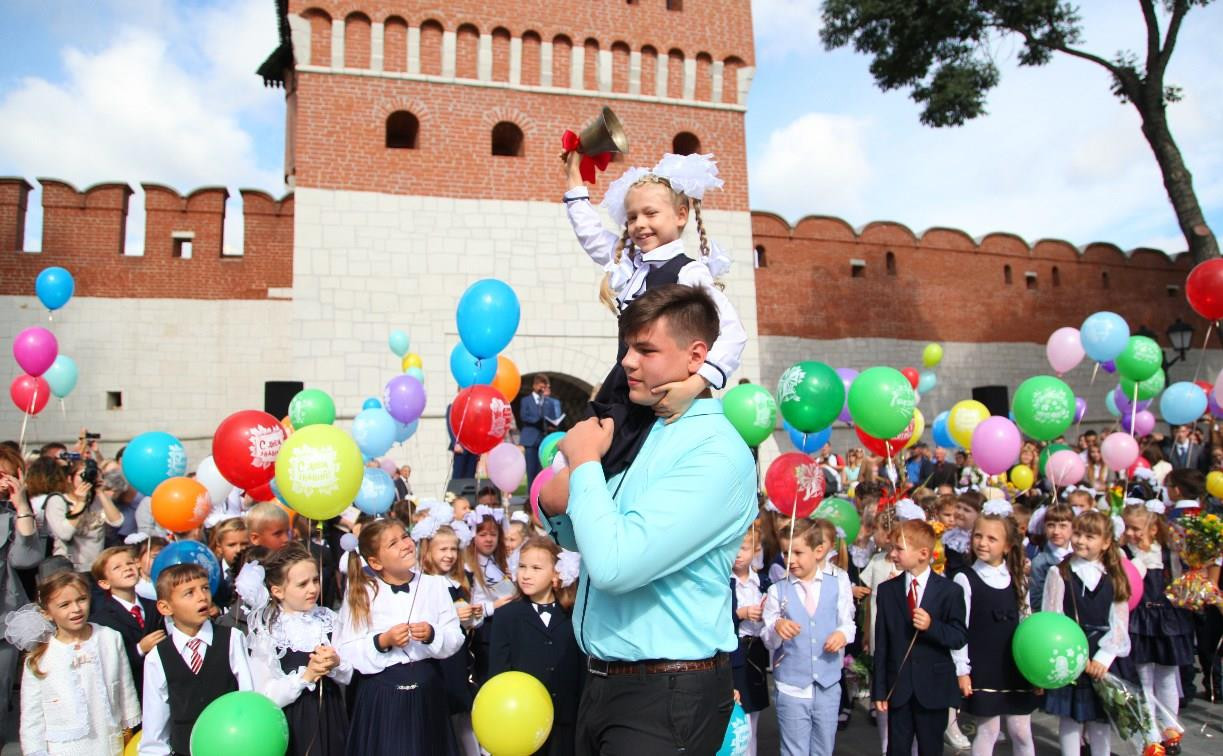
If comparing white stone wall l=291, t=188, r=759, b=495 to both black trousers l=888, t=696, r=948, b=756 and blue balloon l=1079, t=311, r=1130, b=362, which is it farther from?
black trousers l=888, t=696, r=948, b=756

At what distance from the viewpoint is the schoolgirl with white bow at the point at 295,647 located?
372cm

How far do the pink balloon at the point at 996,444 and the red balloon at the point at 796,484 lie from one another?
8.16ft

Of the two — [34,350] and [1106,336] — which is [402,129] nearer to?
[34,350]

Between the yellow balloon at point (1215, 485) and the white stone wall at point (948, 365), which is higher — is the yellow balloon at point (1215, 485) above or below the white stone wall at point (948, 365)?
below

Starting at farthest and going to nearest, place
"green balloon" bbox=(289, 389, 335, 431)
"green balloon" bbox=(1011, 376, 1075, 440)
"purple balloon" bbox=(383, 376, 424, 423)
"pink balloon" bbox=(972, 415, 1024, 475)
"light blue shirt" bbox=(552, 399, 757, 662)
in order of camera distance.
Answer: "purple balloon" bbox=(383, 376, 424, 423), "green balloon" bbox=(289, 389, 335, 431), "green balloon" bbox=(1011, 376, 1075, 440), "pink balloon" bbox=(972, 415, 1024, 475), "light blue shirt" bbox=(552, 399, 757, 662)

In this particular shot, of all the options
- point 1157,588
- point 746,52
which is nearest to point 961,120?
point 746,52

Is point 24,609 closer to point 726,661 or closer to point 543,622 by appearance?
point 543,622

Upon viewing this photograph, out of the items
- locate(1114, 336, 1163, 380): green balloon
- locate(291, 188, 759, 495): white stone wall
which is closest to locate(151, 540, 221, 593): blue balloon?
locate(291, 188, 759, 495): white stone wall

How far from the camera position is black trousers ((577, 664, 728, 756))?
1.86m

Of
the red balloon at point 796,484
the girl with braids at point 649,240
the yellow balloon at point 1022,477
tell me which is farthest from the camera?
the yellow balloon at point 1022,477

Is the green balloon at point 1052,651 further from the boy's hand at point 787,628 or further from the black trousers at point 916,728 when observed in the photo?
the boy's hand at point 787,628

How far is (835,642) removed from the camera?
4375mm

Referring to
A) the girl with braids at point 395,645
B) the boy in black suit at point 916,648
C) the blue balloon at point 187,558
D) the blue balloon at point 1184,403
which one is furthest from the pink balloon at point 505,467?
the blue balloon at point 1184,403

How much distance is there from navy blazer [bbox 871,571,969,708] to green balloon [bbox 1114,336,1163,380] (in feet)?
18.7
